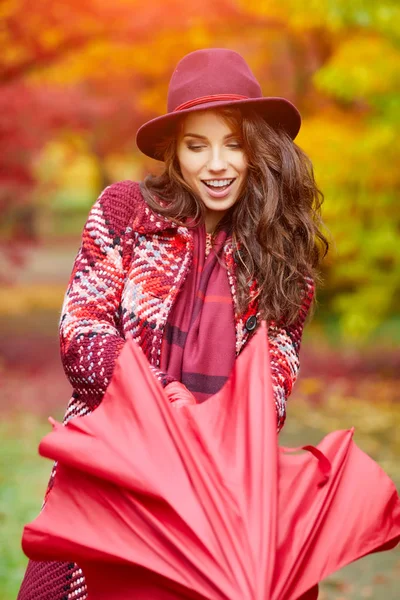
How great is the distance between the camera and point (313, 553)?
1.98 meters

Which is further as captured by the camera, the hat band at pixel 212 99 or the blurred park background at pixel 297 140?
the blurred park background at pixel 297 140

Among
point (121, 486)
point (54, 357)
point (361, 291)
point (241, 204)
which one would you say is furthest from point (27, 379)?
point (121, 486)

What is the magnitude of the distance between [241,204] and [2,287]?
57.1ft

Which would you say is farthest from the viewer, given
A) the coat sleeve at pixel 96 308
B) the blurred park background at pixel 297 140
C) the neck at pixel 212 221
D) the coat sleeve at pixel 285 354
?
the blurred park background at pixel 297 140

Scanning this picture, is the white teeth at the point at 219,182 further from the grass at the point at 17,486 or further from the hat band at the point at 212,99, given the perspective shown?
the grass at the point at 17,486

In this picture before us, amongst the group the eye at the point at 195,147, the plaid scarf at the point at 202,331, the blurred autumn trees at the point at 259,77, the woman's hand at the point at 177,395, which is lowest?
the woman's hand at the point at 177,395

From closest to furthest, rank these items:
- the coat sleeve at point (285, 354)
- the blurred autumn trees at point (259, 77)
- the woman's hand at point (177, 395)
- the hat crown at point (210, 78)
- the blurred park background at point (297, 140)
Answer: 1. the woman's hand at point (177, 395)
2. the coat sleeve at point (285, 354)
3. the hat crown at point (210, 78)
4. the blurred park background at point (297, 140)
5. the blurred autumn trees at point (259, 77)

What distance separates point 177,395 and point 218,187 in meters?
0.76

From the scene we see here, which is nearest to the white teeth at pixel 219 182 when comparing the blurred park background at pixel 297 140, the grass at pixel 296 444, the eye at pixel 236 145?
the eye at pixel 236 145

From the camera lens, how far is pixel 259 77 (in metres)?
11.6

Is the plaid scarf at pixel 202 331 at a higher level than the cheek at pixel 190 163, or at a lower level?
lower

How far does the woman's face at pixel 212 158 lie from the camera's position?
2707mm

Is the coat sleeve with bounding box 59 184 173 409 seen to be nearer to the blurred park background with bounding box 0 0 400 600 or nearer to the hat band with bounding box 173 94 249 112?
the hat band with bounding box 173 94 249 112

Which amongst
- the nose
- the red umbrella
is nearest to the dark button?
the nose
